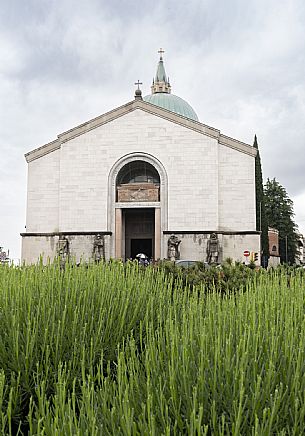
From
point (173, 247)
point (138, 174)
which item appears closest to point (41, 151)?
point (138, 174)

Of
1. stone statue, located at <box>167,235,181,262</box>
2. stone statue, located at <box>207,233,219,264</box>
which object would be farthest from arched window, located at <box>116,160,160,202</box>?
stone statue, located at <box>207,233,219,264</box>

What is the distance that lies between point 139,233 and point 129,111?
7544mm

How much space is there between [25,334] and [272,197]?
4835cm

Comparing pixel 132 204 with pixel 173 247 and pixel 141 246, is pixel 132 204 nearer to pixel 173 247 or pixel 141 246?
pixel 173 247

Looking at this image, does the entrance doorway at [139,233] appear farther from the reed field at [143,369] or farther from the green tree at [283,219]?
the reed field at [143,369]

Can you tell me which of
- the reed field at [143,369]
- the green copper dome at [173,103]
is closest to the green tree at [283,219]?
the green copper dome at [173,103]

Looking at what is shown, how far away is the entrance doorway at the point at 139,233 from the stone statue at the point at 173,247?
13.8 ft

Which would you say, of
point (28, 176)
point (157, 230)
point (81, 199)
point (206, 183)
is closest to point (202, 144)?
point (206, 183)

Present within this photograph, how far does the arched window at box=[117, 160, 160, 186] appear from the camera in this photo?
28844mm

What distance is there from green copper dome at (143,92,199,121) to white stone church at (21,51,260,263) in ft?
56.4

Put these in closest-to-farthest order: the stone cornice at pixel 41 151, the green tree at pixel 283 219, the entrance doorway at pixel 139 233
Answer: the stone cornice at pixel 41 151
the entrance doorway at pixel 139 233
the green tree at pixel 283 219

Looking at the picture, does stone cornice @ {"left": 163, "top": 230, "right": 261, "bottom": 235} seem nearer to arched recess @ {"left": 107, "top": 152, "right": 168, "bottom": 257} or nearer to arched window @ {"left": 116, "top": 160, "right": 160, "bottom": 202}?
arched recess @ {"left": 107, "top": 152, "right": 168, "bottom": 257}

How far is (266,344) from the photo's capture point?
259 cm

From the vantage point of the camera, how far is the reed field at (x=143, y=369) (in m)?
2.04
